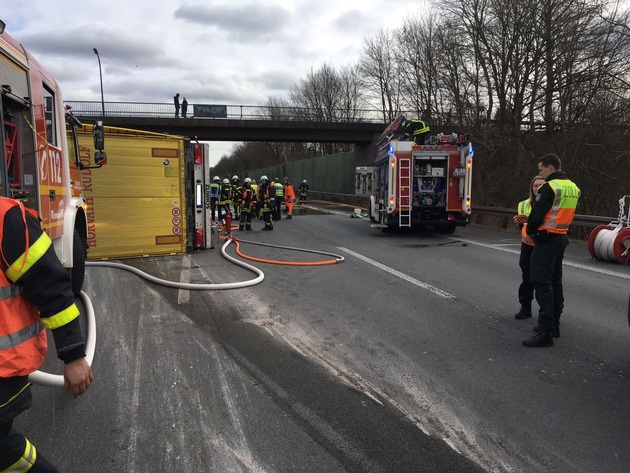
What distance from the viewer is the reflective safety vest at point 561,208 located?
4410 millimetres

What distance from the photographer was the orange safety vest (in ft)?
5.57

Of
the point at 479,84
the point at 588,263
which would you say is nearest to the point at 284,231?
the point at 588,263

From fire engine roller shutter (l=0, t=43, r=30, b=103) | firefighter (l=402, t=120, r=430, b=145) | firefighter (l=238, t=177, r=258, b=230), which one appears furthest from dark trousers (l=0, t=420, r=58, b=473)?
firefighter (l=238, t=177, r=258, b=230)

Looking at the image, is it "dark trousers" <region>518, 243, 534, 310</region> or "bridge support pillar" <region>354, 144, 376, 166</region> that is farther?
"bridge support pillar" <region>354, 144, 376, 166</region>

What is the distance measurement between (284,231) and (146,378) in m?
Result: 10.8

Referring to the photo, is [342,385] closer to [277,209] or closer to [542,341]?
[542,341]

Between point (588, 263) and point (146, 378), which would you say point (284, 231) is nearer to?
point (588, 263)

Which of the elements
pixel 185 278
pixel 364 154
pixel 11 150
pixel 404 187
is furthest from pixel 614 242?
pixel 364 154

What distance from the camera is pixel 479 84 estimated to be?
72.3 feet

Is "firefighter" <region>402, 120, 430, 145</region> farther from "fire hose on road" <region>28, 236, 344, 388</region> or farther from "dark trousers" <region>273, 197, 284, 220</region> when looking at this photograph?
"dark trousers" <region>273, 197, 284, 220</region>

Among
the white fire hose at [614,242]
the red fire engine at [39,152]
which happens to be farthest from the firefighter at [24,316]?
the white fire hose at [614,242]

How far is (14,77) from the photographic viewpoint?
3.88 metres

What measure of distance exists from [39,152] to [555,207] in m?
→ 5.04

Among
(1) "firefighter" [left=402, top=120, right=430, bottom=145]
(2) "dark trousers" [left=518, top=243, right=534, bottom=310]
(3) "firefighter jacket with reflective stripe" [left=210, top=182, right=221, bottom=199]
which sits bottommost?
(2) "dark trousers" [left=518, top=243, right=534, bottom=310]
